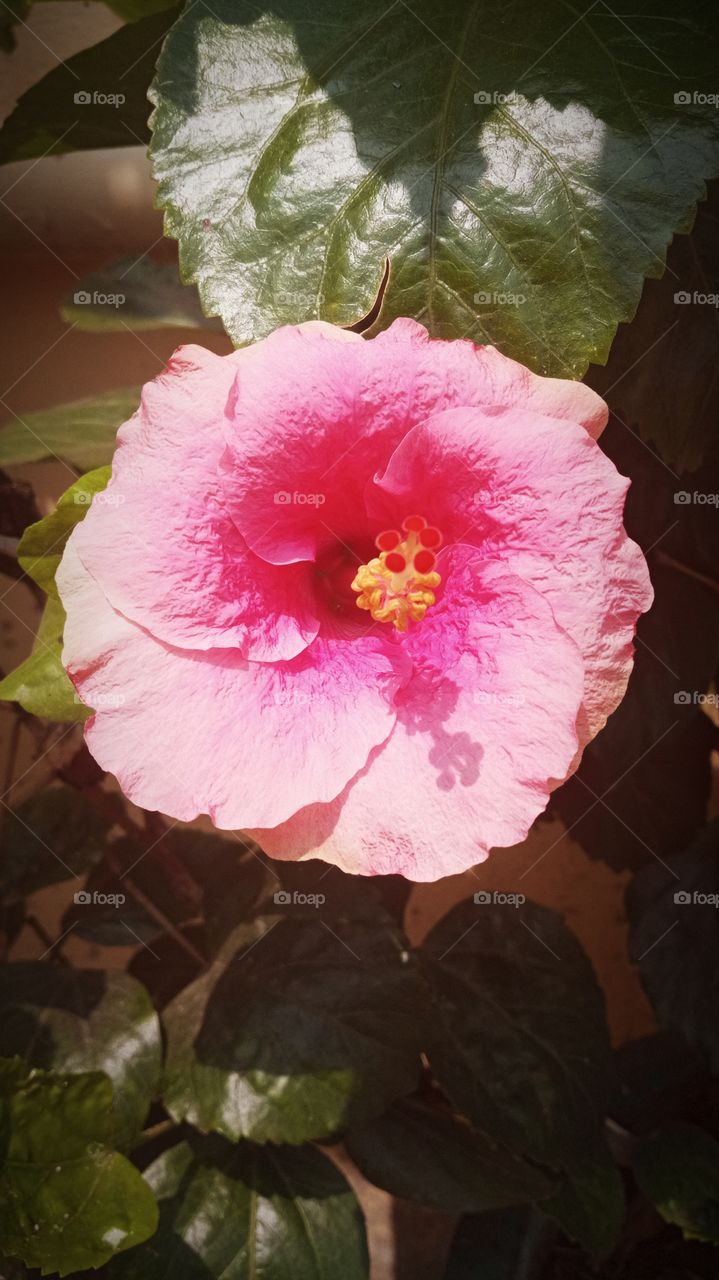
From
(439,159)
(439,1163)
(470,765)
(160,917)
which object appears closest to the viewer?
(470,765)

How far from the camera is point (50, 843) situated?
1.14 m

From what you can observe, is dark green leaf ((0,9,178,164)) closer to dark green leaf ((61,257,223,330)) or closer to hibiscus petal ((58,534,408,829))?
dark green leaf ((61,257,223,330))

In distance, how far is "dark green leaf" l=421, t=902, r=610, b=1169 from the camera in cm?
102

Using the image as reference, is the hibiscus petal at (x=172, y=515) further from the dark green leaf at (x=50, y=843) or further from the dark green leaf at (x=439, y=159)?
the dark green leaf at (x=50, y=843)

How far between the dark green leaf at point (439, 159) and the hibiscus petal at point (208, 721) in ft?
0.74

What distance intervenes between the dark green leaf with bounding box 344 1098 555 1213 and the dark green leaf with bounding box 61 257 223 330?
2.91 feet

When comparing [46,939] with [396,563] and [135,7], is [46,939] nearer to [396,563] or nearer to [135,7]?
[396,563]

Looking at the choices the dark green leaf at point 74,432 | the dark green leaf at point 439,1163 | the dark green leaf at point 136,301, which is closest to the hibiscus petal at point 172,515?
the dark green leaf at point 74,432

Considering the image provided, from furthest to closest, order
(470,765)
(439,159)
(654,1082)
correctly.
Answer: (654,1082) → (439,159) → (470,765)

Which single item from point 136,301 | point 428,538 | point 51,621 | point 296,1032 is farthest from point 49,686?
point 136,301

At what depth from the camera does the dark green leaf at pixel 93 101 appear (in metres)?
0.92

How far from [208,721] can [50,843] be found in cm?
64

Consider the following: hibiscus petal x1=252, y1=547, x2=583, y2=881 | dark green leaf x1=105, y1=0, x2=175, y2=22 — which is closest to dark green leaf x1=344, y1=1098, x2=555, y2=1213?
hibiscus petal x1=252, y1=547, x2=583, y2=881

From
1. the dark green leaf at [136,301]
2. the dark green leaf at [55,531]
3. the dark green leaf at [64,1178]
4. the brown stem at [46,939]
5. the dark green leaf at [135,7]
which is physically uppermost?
the dark green leaf at [135,7]
